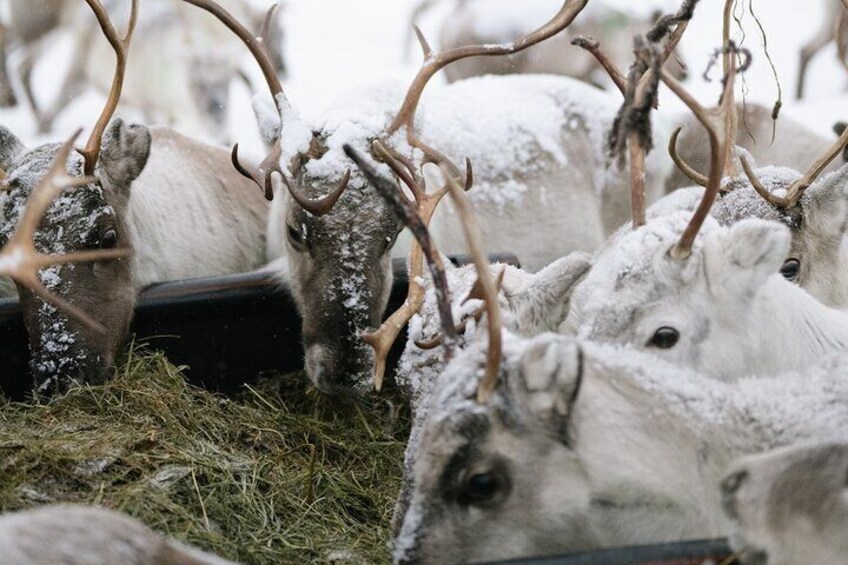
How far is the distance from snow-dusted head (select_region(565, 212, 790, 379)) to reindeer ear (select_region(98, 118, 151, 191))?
217 cm

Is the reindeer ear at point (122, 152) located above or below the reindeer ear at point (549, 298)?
above

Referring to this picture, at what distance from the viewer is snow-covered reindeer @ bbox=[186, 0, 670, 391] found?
414cm

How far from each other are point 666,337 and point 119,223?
2318 mm

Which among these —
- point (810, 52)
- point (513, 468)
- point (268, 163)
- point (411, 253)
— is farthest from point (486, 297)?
point (810, 52)

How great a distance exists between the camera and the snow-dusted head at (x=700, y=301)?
304 cm

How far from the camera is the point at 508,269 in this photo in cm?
403

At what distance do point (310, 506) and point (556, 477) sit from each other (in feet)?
4.50

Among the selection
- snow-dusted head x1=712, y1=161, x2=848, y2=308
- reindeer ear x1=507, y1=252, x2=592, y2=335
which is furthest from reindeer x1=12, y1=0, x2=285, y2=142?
reindeer ear x1=507, y1=252, x2=592, y2=335

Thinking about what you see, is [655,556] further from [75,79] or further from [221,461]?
[75,79]

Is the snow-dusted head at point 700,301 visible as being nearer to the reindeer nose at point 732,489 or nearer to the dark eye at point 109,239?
the reindeer nose at point 732,489

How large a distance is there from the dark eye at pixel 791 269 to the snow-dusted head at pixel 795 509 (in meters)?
1.79

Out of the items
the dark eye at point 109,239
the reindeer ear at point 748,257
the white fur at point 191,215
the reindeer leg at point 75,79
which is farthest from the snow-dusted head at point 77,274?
the reindeer leg at point 75,79

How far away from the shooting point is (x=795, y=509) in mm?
2309

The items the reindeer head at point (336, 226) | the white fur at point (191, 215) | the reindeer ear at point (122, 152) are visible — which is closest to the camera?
the reindeer head at point (336, 226)
